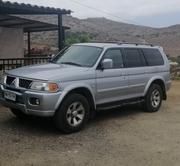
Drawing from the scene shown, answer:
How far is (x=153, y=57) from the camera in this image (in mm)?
9547

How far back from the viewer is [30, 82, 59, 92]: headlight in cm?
674

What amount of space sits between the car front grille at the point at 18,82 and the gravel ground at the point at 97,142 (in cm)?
87

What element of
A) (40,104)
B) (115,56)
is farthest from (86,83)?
(115,56)

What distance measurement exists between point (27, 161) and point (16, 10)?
A: 21.4 feet

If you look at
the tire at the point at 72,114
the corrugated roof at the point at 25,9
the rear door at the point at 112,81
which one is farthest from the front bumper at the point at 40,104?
the corrugated roof at the point at 25,9

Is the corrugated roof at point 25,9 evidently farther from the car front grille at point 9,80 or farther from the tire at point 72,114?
the tire at point 72,114

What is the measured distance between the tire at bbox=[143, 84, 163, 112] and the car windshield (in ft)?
6.61

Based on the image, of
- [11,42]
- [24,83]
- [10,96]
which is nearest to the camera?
[24,83]

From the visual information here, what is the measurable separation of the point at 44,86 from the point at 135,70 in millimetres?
2798

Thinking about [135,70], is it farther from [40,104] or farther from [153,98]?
[40,104]

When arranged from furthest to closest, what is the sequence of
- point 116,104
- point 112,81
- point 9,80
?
point 116,104, point 112,81, point 9,80

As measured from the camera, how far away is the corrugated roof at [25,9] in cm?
1042

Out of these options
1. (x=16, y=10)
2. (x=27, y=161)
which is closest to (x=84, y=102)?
(x=27, y=161)

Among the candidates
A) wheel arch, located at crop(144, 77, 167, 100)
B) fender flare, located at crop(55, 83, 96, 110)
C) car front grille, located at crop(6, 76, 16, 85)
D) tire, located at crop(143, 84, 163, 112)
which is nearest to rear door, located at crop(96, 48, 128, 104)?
fender flare, located at crop(55, 83, 96, 110)
